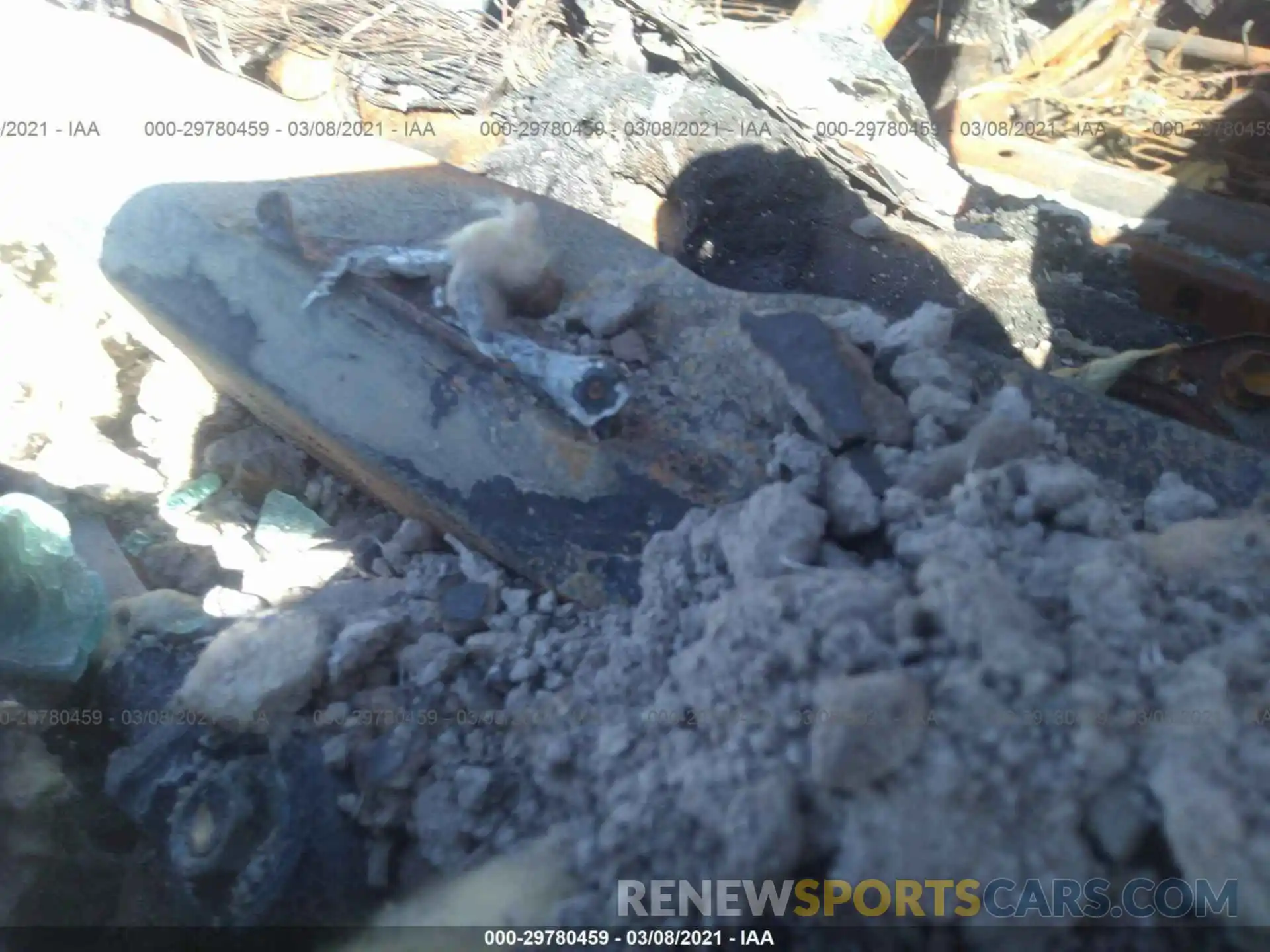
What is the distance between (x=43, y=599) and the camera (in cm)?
165

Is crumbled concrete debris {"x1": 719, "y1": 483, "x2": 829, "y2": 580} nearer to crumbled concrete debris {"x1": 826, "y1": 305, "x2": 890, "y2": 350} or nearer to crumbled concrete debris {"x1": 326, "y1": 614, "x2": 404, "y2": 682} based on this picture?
crumbled concrete debris {"x1": 826, "y1": 305, "x2": 890, "y2": 350}

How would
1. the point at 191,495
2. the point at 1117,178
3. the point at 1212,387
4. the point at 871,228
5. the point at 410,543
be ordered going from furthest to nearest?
the point at 1117,178 → the point at 871,228 → the point at 1212,387 → the point at 191,495 → the point at 410,543

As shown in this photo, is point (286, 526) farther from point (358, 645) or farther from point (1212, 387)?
point (1212, 387)

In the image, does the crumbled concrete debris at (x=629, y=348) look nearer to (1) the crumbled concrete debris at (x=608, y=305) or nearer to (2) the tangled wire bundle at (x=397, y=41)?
(1) the crumbled concrete debris at (x=608, y=305)

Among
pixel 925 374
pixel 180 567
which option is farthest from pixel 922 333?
pixel 180 567

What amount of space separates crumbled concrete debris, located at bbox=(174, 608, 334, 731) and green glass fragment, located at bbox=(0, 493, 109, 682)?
0.81 feet

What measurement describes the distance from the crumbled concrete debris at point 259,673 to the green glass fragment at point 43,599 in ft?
0.81

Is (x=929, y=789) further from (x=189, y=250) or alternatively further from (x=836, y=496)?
(x=189, y=250)

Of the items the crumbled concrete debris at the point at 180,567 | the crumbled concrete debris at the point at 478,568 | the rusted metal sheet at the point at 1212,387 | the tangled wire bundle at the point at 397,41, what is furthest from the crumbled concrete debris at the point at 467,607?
the tangled wire bundle at the point at 397,41

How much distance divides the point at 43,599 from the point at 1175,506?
1.98 metres

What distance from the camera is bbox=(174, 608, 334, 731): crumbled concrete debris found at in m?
1.48

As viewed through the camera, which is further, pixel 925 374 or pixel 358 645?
pixel 925 374

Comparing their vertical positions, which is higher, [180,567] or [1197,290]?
[1197,290]

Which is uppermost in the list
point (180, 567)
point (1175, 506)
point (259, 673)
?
point (1175, 506)
